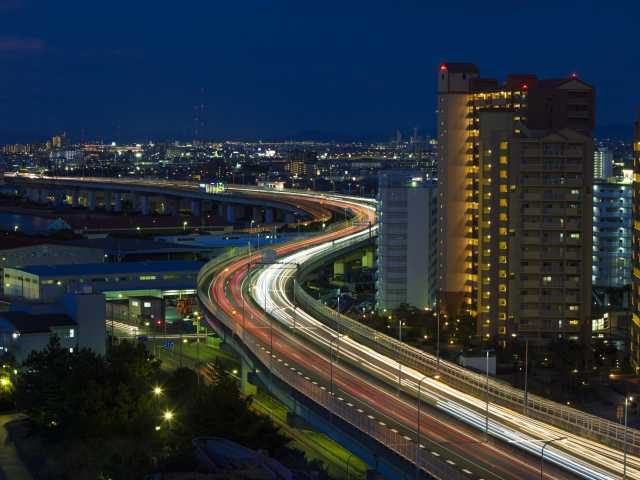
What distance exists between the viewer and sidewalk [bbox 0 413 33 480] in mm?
9750

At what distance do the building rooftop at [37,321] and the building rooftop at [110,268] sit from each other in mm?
3941

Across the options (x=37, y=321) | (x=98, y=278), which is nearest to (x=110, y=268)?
(x=98, y=278)

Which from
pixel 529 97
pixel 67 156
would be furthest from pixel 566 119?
pixel 67 156

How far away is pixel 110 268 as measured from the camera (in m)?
18.3

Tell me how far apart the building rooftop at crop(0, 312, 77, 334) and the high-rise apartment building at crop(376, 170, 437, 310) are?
5.10 m

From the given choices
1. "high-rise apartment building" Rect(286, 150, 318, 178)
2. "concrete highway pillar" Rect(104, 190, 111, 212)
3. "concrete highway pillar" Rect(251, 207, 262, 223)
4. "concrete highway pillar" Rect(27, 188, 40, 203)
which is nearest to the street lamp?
"concrete highway pillar" Rect(251, 207, 262, 223)

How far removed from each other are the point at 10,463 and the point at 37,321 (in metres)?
3.18

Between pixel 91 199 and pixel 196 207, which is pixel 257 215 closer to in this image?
pixel 196 207

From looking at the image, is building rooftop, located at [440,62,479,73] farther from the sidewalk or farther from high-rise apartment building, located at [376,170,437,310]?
the sidewalk

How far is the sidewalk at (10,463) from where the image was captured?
9750 millimetres

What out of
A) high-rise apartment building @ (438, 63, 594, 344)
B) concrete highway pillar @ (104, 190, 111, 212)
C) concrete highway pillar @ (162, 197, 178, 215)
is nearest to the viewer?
high-rise apartment building @ (438, 63, 594, 344)

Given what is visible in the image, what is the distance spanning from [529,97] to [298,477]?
378 inches

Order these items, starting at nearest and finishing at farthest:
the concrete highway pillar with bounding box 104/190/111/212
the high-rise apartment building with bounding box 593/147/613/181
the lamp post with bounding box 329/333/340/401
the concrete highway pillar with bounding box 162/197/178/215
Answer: the lamp post with bounding box 329/333/340/401
the high-rise apartment building with bounding box 593/147/613/181
the concrete highway pillar with bounding box 162/197/178/215
the concrete highway pillar with bounding box 104/190/111/212

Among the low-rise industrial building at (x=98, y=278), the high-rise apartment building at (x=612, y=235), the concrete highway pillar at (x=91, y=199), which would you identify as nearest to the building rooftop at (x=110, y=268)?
the low-rise industrial building at (x=98, y=278)
